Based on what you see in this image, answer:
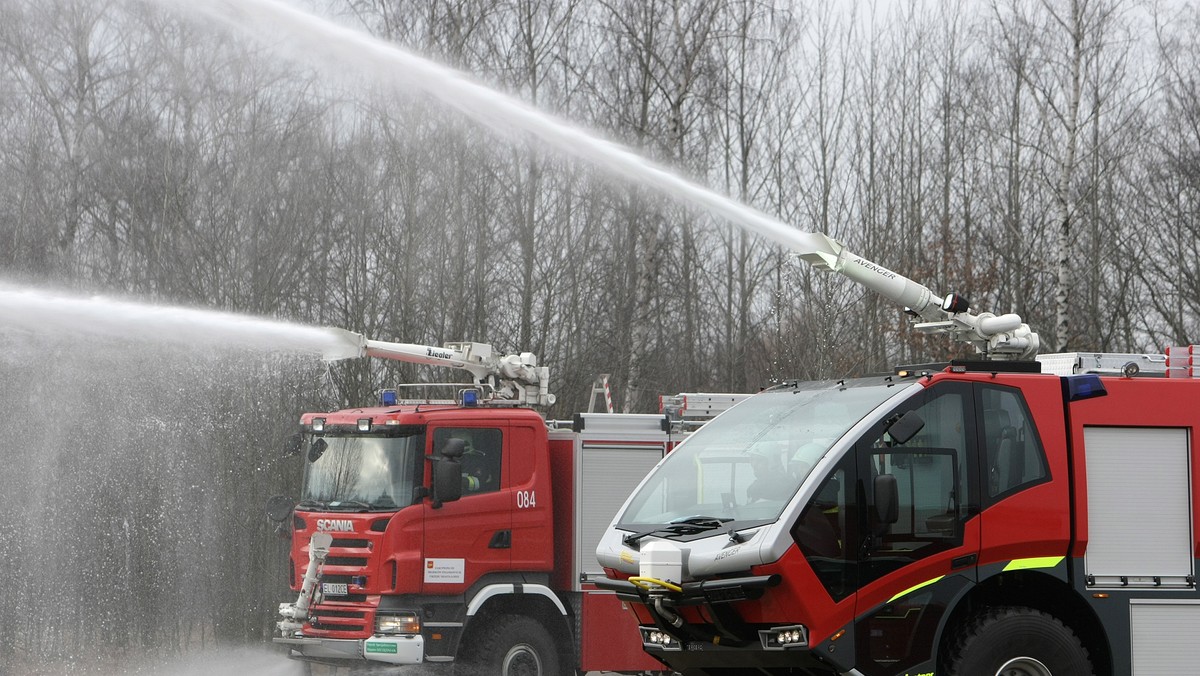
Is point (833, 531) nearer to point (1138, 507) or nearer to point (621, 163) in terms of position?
point (1138, 507)

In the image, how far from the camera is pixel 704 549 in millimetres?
7922

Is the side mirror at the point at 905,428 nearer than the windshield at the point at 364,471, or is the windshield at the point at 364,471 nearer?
the side mirror at the point at 905,428

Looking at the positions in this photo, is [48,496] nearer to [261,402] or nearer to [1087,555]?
[261,402]

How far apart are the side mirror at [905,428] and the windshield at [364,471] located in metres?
4.92

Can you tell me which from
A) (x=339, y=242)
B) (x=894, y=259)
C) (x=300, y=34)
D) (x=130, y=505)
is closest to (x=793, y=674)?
(x=300, y=34)

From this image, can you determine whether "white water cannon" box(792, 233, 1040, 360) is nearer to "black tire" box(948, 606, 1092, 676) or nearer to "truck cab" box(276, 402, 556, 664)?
"black tire" box(948, 606, 1092, 676)

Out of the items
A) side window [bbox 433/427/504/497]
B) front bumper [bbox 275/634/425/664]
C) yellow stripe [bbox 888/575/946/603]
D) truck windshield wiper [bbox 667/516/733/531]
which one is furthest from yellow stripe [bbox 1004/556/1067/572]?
front bumper [bbox 275/634/425/664]

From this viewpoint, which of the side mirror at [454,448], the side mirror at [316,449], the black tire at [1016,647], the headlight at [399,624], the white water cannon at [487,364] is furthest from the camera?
the white water cannon at [487,364]

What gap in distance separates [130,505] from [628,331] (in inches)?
353

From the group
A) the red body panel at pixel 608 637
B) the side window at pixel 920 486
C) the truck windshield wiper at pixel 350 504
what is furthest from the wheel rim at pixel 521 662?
the side window at pixel 920 486

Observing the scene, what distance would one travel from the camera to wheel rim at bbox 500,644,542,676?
1170cm

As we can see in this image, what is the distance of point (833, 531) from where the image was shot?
791 centimetres

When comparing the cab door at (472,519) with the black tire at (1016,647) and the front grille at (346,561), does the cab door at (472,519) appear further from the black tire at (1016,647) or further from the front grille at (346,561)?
the black tire at (1016,647)

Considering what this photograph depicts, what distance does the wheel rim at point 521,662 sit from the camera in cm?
1170
